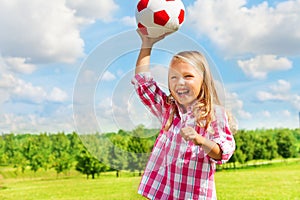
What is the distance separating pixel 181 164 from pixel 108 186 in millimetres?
7049

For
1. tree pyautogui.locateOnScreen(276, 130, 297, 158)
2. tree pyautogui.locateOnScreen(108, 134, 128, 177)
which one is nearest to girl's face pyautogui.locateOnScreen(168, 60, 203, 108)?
tree pyautogui.locateOnScreen(108, 134, 128, 177)

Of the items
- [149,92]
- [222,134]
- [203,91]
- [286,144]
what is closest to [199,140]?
[222,134]

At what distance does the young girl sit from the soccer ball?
0.13 feet

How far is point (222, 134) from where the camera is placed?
1.61 meters

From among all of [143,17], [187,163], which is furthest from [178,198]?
[143,17]

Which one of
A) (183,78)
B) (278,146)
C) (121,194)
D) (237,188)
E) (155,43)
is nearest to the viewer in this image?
(183,78)

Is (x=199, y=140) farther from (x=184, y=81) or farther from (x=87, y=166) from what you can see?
(x=87, y=166)

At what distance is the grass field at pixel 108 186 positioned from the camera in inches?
318

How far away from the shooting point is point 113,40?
1.71 meters

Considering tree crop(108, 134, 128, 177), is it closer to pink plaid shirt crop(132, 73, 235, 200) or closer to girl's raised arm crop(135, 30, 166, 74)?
pink plaid shirt crop(132, 73, 235, 200)

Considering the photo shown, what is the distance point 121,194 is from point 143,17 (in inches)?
248

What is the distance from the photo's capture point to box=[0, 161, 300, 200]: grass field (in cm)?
809

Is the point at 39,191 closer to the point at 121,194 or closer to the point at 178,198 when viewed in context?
the point at 121,194

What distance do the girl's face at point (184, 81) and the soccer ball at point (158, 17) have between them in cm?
16
